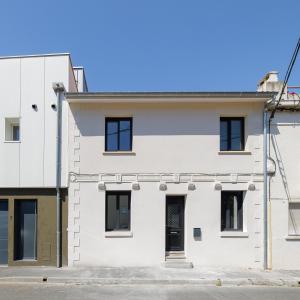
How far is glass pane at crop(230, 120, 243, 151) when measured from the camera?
441 inches

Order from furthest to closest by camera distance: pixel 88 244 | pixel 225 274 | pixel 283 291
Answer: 1. pixel 88 244
2. pixel 225 274
3. pixel 283 291

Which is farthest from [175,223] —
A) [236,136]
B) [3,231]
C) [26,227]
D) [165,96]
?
[3,231]

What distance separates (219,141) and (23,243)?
27.0 ft

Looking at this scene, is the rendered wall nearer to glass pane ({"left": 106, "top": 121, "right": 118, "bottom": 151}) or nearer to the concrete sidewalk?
the concrete sidewalk

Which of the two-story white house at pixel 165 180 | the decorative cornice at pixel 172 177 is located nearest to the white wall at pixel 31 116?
the two-story white house at pixel 165 180

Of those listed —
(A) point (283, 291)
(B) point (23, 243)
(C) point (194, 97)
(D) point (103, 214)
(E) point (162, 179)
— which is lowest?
(A) point (283, 291)

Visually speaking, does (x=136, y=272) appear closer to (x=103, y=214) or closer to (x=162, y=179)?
(x=103, y=214)

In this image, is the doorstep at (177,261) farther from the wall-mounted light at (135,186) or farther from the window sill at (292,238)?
the window sill at (292,238)

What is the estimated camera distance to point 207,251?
34.9 ft

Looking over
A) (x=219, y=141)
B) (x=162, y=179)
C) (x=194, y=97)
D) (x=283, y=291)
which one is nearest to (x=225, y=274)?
(x=283, y=291)

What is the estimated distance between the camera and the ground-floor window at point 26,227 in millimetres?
10922

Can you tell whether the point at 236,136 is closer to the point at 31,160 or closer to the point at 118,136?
the point at 118,136

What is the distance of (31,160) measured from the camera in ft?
35.3

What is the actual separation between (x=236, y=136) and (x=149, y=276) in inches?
233
